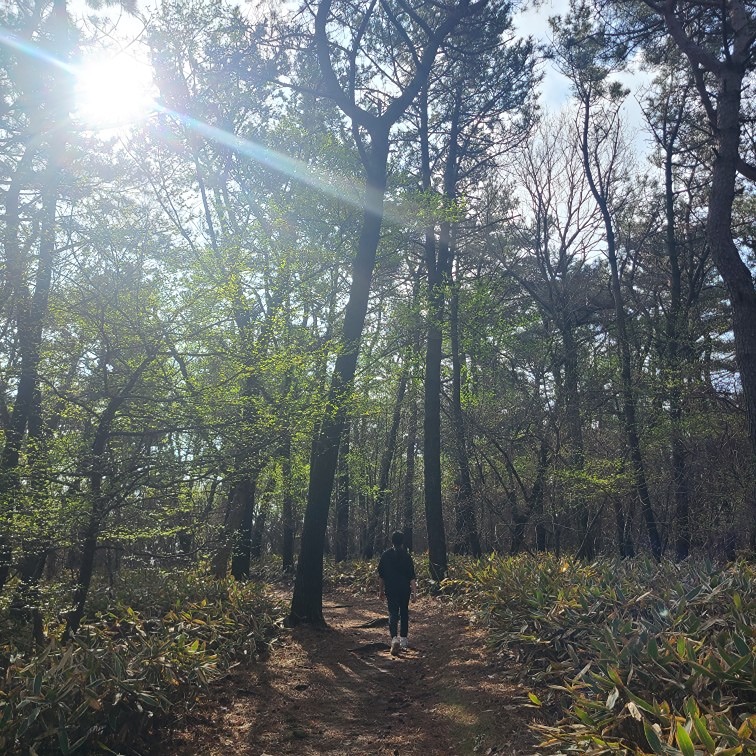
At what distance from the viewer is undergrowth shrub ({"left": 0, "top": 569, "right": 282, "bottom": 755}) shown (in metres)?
4.29

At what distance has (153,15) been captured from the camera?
1081 cm

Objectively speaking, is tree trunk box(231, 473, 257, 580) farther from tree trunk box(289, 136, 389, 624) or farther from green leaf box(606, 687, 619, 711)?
green leaf box(606, 687, 619, 711)

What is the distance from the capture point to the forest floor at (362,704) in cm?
520

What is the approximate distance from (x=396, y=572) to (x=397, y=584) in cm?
16

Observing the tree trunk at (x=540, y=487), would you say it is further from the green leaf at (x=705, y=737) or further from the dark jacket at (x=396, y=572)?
the green leaf at (x=705, y=737)

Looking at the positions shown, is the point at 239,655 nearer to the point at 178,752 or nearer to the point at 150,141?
the point at 178,752

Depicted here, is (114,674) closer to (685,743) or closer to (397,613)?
(685,743)

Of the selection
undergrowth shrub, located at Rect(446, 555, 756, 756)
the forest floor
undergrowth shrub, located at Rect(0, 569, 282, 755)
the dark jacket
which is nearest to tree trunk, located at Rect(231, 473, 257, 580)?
the forest floor

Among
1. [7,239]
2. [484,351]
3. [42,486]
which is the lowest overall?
[42,486]

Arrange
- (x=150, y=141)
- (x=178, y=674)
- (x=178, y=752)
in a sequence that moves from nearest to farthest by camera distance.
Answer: (x=178, y=752) → (x=178, y=674) → (x=150, y=141)

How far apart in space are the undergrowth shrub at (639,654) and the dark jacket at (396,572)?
4.19 ft

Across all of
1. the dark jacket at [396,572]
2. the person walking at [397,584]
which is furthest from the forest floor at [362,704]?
the dark jacket at [396,572]

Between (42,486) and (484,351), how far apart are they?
10.7 metres

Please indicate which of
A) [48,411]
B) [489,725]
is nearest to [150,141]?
[48,411]
